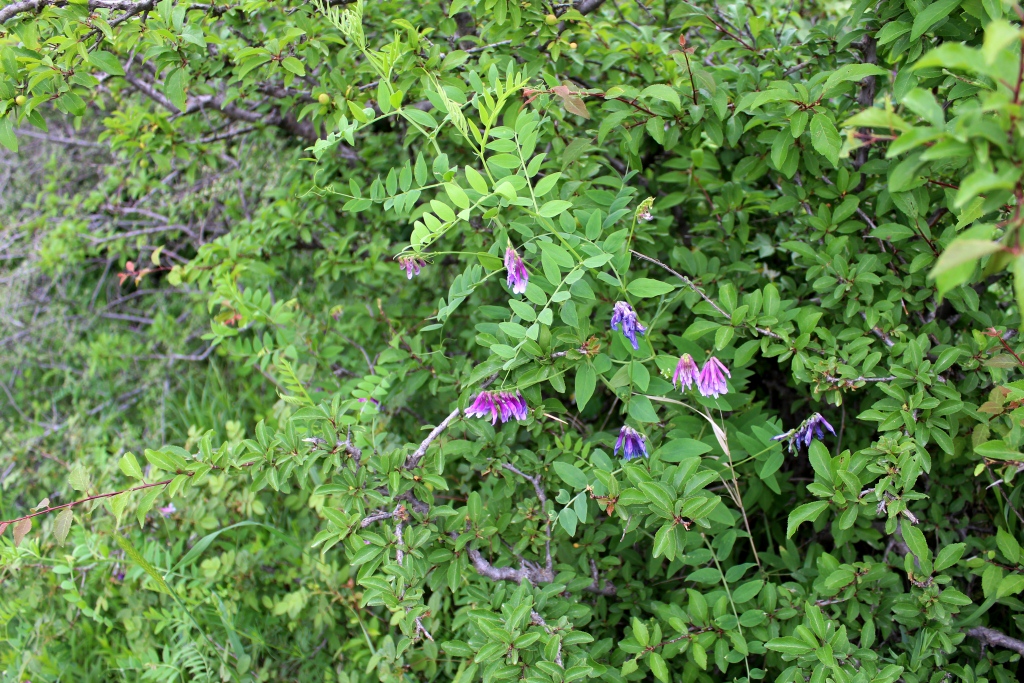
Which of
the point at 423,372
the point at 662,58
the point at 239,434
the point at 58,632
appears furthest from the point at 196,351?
the point at 662,58

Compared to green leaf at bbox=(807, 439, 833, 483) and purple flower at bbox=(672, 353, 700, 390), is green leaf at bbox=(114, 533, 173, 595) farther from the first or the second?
green leaf at bbox=(807, 439, 833, 483)

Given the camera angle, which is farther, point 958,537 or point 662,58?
point 662,58

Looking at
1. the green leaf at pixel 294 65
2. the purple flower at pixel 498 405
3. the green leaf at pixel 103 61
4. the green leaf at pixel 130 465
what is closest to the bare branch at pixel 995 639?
the purple flower at pixel 498 405

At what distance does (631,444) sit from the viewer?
1.48 metres

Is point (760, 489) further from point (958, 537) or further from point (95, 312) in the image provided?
point (95, 312)

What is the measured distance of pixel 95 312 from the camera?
3.97 m

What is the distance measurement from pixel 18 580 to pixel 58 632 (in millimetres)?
254

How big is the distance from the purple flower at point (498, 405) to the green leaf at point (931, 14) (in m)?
1.05

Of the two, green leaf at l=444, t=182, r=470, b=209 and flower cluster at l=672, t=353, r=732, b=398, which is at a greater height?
green leaf at l=444, t=182, r=470, b=209

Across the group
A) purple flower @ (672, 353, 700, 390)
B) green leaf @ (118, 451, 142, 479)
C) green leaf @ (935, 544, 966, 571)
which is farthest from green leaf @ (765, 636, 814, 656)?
green leaf @ (118, 451, 142, 479)

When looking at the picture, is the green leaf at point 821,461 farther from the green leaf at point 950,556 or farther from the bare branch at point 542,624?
the bare branch at point 542,624

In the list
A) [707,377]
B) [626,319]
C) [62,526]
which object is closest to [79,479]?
[62,526]

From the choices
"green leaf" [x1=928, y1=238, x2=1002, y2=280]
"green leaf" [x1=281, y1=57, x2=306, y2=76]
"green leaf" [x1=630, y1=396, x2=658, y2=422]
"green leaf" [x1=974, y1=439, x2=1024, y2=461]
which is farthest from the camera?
"green leaf" [x1=281, y1=57, x2=306, y2=76]

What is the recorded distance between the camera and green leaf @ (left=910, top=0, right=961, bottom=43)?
4.29ft
